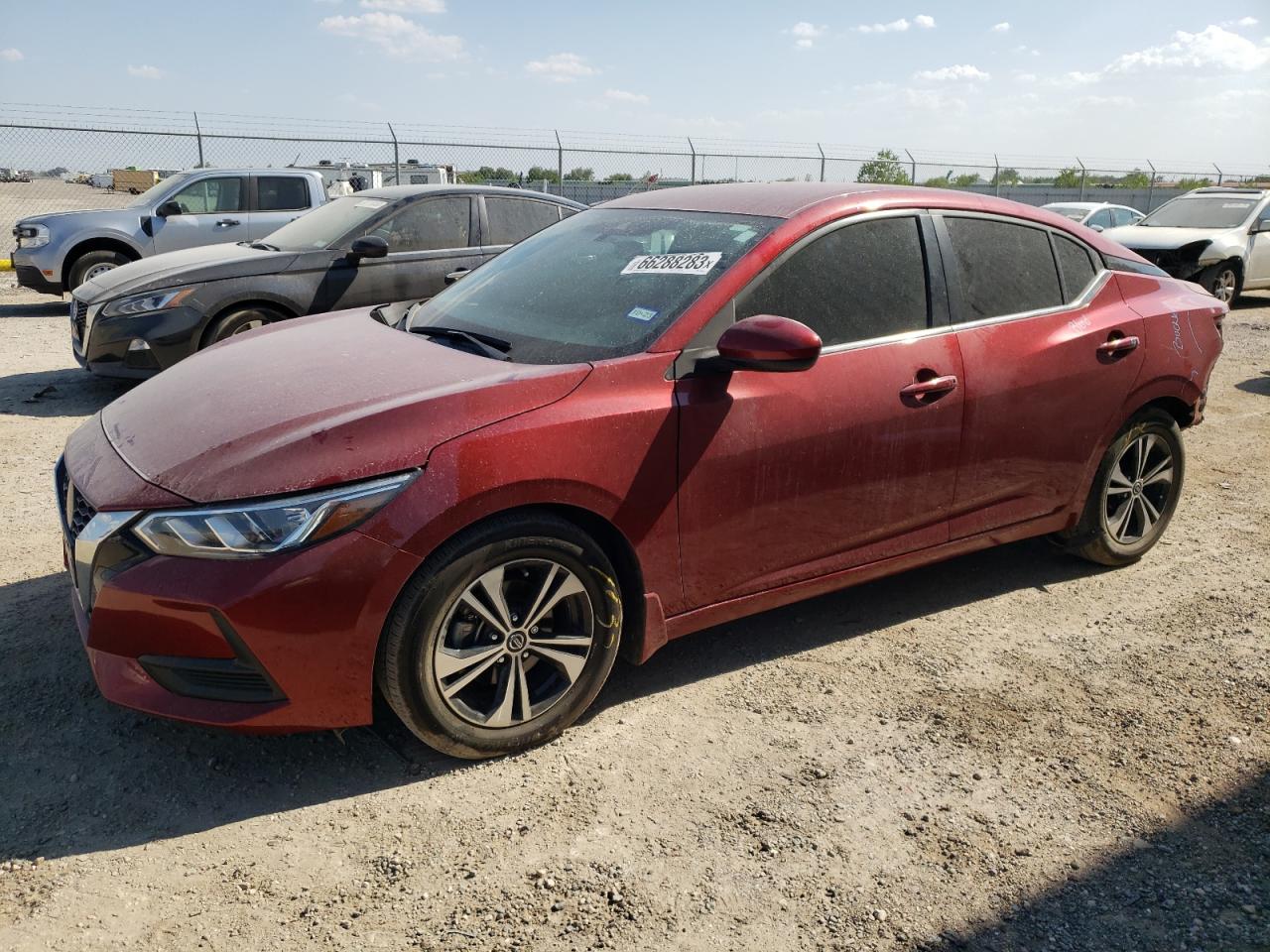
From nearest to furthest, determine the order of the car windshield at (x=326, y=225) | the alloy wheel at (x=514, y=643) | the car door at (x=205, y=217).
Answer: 1. the alloy wheel at (x=514, y=643)
2. the car windshield at (x=326, y=225)
3. the car door at (x=205, y=217)

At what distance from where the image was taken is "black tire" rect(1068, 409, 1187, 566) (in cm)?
431

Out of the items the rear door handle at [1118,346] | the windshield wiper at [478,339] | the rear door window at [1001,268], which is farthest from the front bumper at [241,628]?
the rear door handle at [1118,346]

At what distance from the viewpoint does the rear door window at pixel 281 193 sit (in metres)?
12.6

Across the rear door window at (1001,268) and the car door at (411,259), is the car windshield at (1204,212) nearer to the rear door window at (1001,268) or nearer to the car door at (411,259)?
the car door at (411,259)

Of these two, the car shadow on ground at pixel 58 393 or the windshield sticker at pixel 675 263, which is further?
the car shadow on ground at pixel 58 393

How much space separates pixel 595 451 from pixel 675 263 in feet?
2.83

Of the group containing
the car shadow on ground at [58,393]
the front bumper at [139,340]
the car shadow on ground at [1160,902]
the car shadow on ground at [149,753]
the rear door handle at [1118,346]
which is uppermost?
the rear door handle at [1118,346]

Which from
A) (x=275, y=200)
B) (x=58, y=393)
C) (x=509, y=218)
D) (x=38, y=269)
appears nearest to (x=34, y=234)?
(x=38, y=269)

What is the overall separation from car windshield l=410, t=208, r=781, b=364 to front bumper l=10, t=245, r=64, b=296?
9.71 meters

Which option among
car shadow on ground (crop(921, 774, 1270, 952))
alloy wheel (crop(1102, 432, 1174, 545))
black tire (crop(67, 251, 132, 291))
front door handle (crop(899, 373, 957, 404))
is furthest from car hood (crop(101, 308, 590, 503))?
black tire (crop(67, 251, 132, 291))

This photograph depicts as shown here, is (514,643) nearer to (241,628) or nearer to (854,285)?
(241,628)

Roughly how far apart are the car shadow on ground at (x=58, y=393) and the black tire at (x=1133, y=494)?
6.16 metres

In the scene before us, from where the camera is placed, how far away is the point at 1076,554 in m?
4.55

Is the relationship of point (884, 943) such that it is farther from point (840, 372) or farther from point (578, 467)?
point (840, 372)
